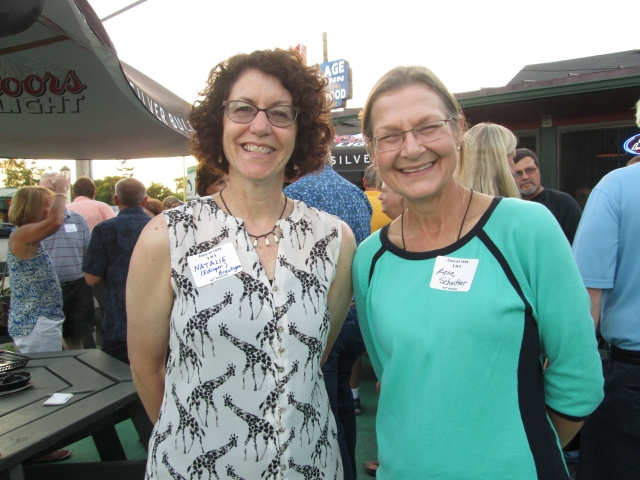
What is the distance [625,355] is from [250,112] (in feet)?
5.64

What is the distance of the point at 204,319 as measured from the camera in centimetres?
140

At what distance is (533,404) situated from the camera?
1.23 m

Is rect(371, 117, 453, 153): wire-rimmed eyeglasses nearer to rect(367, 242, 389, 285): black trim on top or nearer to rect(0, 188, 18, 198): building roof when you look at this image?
rect(367, 242, 389, 285): black trim on top

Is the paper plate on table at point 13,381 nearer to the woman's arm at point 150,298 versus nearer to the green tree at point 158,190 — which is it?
the woman's arm at point 150,298

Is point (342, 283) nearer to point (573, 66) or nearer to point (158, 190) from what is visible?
point (573, 66)

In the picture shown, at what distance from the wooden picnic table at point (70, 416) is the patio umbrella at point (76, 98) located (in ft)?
5.36

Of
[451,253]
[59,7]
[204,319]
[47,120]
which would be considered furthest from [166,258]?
[47,120]

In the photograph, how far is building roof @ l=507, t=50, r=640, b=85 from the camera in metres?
8.57

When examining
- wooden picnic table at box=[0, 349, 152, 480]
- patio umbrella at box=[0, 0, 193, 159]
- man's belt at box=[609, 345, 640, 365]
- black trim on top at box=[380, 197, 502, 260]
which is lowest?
wooden picnic table at box=[0, 349, 152, 480]

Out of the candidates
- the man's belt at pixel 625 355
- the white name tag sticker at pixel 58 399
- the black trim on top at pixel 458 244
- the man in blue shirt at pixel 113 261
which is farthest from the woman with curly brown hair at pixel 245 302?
the man in blue shirt at pixel 113 261

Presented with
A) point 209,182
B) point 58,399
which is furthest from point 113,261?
point 58,399

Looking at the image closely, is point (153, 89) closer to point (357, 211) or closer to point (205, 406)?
point (357, 211)

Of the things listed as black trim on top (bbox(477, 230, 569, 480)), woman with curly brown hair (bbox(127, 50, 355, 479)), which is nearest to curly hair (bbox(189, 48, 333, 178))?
woman with curly brown hair (bbox(127, 50, 355, 479))

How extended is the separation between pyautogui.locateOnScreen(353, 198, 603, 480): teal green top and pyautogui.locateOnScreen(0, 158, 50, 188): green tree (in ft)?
137
